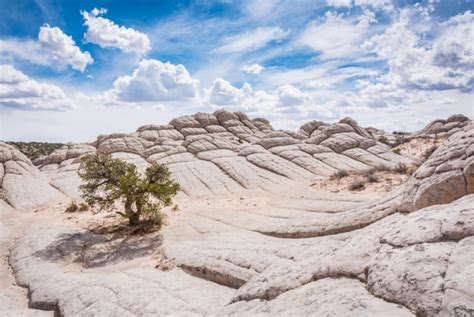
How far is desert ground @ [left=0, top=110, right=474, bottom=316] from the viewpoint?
578 cm

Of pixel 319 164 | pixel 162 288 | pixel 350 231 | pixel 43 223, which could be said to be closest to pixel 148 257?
pixel 162 288

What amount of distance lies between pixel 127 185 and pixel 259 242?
12090mm

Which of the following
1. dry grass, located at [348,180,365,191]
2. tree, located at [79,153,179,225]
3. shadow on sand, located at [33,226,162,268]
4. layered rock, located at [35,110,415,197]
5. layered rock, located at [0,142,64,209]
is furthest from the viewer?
layered rock, located at [35,110,415,197]

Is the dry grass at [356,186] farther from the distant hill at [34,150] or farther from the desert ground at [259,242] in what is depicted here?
the distant hill at [34,150]

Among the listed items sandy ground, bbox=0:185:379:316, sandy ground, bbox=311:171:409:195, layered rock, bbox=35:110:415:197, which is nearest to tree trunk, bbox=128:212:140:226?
sandy ground, bbox=0:185:379:316

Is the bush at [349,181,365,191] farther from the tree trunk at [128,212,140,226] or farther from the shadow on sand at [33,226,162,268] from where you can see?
the tree trunk at [128,212,140,226]

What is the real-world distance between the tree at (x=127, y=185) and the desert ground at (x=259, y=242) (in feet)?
6.31

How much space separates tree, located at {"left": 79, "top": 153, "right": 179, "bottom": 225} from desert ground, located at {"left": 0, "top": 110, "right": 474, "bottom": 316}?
1.92 metres

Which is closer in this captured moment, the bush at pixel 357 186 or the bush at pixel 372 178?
the bush at pixel 357 186

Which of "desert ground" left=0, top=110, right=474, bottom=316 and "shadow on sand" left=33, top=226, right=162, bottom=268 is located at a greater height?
"desert ground" left=0, top=110, right=474, bottom=316

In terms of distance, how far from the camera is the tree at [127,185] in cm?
2411

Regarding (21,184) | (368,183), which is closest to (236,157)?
(368,183)

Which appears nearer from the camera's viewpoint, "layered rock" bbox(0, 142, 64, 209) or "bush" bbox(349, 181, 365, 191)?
"bush" bbox(349, 181, 365, 191)

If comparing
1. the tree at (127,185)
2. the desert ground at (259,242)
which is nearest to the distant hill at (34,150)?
the desert ground at (259,242)
